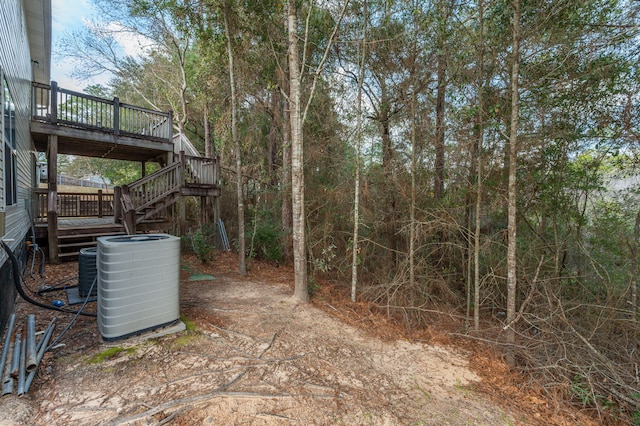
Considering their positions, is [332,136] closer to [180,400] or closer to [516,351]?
[516,351]

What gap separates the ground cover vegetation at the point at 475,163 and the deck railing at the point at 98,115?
2420 millimetres

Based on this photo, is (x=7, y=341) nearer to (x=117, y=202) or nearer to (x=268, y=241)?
(x=117, y=202)

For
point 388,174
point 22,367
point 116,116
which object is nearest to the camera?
point 22,367

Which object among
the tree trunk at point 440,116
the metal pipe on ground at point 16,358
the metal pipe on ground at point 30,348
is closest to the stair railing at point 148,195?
the metal pipe on ground at point 30,348

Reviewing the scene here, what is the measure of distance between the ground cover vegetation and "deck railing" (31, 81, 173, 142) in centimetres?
242

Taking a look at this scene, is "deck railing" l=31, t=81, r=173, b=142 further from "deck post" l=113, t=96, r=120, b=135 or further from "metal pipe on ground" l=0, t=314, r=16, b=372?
"metal pipe on ground" l=0, t=314, r=16, b=372

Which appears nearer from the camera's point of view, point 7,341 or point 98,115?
point 7,341

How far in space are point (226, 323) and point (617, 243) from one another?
276 inches

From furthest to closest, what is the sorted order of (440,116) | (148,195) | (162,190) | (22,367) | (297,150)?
(162,190), (148,195), (440,116), (297,150), (22,367)

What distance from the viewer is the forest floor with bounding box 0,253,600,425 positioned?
2.19 metres

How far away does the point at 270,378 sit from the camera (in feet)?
8.91

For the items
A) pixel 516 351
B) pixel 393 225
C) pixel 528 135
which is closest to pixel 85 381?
pixel 516 351

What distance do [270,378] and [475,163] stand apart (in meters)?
4.66

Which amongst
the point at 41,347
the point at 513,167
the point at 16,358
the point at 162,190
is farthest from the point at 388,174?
the point at 162,190
